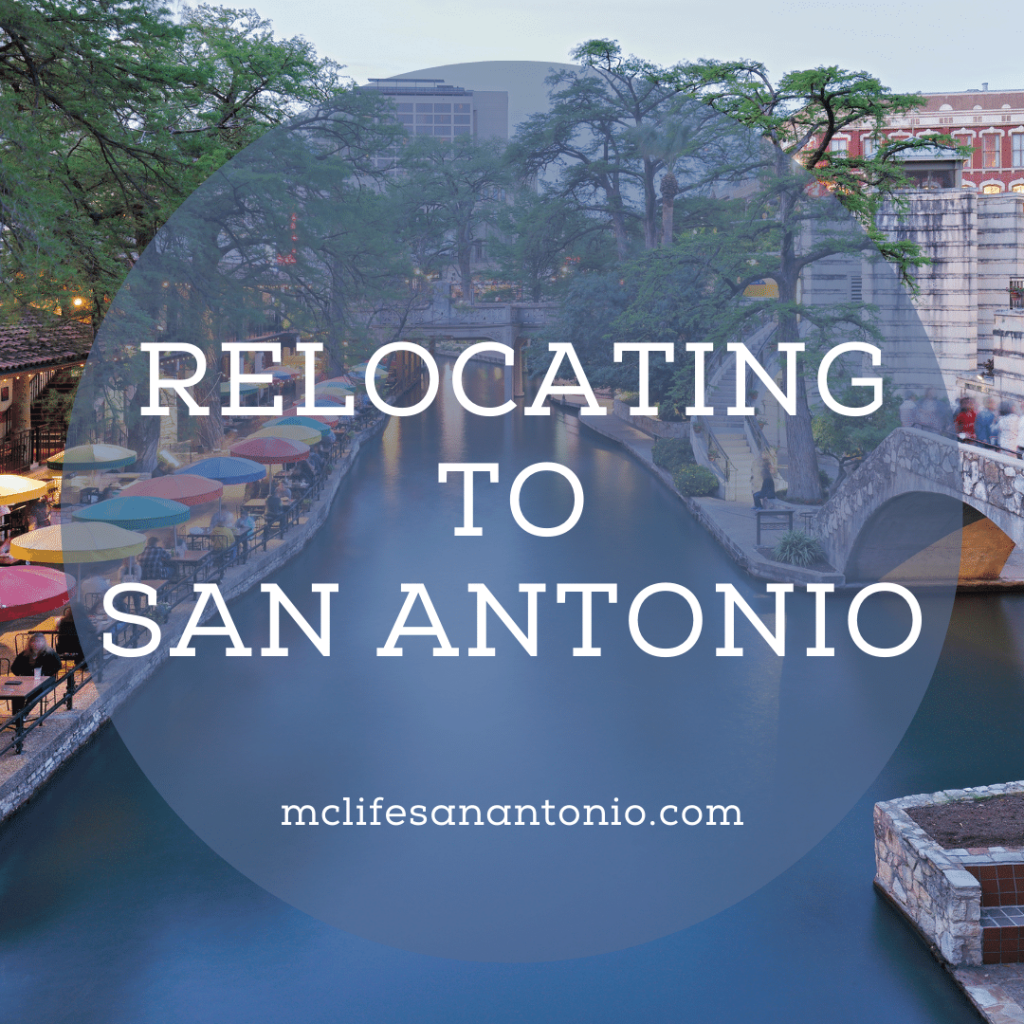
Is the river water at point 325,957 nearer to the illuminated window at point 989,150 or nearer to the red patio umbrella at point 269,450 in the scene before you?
the red patio umbrella at point 269,450

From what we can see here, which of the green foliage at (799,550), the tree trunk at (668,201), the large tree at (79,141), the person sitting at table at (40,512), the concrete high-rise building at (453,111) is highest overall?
the concrete high-rise building at (453,111)

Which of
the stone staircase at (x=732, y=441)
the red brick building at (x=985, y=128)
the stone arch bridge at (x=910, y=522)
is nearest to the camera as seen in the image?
the stone arch bridge at (x=910, y=522)

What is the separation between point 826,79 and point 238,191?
16.9m

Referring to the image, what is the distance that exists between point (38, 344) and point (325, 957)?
20.5 m

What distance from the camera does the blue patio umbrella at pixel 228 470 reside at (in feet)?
83.8

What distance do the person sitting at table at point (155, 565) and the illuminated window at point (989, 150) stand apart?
46299 mm

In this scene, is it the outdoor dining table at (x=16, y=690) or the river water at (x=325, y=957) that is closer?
the river water at (x=325, y=957)

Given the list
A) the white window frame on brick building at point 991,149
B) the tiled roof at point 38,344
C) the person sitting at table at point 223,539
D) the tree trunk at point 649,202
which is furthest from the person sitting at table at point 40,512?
the white window frame on brick building at point 991,149

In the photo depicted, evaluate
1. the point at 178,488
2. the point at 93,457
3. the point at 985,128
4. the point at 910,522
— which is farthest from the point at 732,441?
the point at 985,128

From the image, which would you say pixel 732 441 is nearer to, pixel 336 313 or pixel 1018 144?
pixel 336 313

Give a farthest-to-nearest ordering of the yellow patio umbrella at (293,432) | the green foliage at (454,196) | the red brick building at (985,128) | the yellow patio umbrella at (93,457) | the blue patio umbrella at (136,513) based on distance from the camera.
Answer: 1. the green foliage at (454,196)
2. the red brick building at (985,128)
3. the yellow patio umbrella at (293,432)
4. the yellow patio umbrella at (93,457)
5. the blue patio umbrella at (136,513)

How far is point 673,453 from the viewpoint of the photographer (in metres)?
38.1

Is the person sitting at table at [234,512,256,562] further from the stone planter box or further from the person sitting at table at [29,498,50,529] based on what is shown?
the stone planter box

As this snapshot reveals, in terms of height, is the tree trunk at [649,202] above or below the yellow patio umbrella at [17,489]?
above
